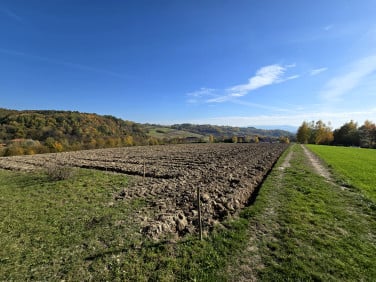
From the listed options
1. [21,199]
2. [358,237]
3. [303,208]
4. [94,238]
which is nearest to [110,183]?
[21,199]

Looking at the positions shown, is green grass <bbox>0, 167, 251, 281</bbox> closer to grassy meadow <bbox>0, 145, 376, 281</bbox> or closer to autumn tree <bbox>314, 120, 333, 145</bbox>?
grassy meadow <bbox>0, 145, 376, 281</bbox>

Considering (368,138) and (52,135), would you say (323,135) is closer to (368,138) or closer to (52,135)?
(368,138)

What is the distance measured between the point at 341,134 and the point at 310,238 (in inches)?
3873

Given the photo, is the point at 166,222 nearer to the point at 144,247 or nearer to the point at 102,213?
the point at 144,247

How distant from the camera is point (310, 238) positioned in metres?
6.17

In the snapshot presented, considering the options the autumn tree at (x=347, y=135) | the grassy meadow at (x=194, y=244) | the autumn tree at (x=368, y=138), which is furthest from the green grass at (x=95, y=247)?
the autumn tree at (x=347, y=135)

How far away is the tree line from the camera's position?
7019cm

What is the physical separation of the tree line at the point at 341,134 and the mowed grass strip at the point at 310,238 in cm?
8420

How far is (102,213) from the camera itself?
26.7 feet

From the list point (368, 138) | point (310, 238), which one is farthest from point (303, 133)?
point (310, 238)

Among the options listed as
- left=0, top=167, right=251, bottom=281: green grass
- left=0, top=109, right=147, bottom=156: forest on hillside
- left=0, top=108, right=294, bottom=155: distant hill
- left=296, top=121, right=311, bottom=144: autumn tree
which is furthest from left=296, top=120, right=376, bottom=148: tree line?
left=0, top=167, right=251, bottom=281: green grass

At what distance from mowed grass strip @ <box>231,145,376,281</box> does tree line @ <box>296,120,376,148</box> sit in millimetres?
84198

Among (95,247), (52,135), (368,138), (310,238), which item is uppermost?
(368,138)

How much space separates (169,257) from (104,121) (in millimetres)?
95053
